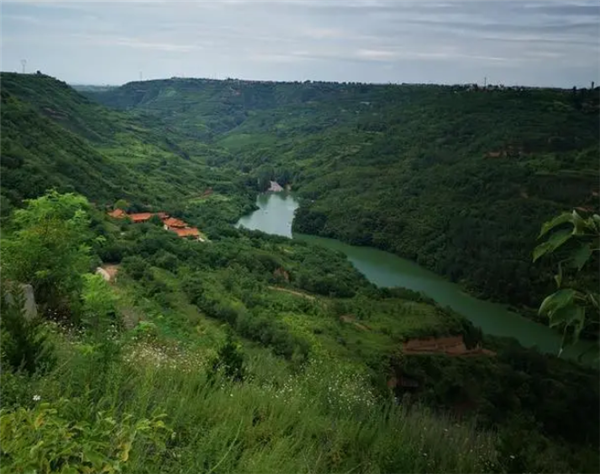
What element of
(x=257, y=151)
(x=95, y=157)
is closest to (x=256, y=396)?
(x=95, y=157)

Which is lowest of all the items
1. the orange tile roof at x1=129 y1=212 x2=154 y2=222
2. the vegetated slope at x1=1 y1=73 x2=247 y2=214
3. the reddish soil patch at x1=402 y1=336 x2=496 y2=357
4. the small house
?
the reddish soil patch at x1=402 y1=336 x2=496 y2=357

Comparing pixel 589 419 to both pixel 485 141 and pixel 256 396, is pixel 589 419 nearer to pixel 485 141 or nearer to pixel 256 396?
pixel 256 396

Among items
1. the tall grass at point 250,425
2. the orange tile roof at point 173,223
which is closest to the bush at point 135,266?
the orange tile roof at point 173,223

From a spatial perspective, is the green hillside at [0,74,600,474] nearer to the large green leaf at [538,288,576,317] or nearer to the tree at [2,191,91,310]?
the tree at [2,191,91,310]

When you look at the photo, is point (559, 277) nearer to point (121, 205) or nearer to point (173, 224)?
point (173, 224)

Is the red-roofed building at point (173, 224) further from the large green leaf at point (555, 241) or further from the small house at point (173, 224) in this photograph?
the large green leaf at point (555, 241)

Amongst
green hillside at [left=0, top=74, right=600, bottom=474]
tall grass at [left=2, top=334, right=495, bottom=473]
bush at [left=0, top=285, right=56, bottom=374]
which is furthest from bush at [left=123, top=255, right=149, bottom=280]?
bush at [left=0, top=285, right=56, bottom=374]

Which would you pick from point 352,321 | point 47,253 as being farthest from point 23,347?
point 352,321
